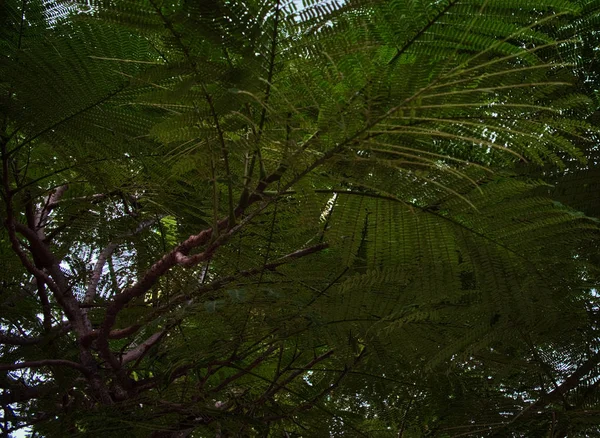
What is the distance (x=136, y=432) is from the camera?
199cm

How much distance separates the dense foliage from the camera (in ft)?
3.80

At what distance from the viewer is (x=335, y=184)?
1515 millimetres

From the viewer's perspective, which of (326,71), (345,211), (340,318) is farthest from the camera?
(340,318)

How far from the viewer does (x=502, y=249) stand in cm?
163

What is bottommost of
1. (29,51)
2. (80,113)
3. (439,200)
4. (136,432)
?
(136,432)

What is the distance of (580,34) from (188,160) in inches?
50.8

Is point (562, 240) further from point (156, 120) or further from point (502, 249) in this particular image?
point (156, 120)

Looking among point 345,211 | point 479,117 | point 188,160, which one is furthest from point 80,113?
point 479,117

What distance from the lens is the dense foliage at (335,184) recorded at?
45.6 inches

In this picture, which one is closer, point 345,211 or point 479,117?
point 479,117

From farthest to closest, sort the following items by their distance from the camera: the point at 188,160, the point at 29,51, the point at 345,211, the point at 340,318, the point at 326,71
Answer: the point at 340,318 < the point at 29,51 < the point at 345,211 < the point at 188,160 < the point at 326,71

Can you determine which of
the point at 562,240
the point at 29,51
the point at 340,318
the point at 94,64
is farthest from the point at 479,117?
the point at 29,51

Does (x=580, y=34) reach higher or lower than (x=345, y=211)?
higher

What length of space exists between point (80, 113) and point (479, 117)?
1.07m
